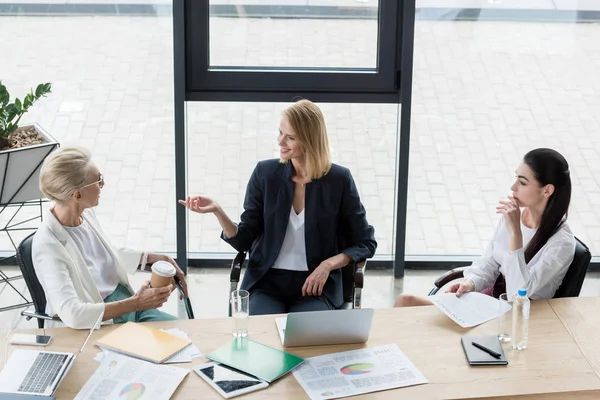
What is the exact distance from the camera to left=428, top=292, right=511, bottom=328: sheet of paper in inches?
131

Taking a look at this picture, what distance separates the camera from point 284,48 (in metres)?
4.98

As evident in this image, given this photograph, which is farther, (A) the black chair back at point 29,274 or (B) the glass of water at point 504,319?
(A) the black chair back at point 29,274

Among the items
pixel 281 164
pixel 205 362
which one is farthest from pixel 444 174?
pixel 205 362

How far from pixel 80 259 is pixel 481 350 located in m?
1.59

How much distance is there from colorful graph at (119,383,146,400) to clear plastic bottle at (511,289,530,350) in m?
1.32

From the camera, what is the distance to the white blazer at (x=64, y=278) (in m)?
3.19

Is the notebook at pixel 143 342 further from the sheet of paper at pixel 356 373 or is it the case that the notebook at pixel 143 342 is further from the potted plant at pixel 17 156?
the potted plant at pixel 17 156

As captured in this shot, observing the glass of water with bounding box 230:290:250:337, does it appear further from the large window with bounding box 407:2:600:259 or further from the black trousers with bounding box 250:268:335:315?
the large window with bounding box 407:2:600:259

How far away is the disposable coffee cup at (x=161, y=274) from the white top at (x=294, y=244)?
762 millimetres

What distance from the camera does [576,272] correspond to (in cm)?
356

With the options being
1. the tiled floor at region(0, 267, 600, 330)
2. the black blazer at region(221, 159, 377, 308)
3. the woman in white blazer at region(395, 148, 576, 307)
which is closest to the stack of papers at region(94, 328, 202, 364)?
the black blazer at region(221, 159, 377, 308)

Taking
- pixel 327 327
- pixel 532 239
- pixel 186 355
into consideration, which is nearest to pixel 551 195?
pixel 532 239

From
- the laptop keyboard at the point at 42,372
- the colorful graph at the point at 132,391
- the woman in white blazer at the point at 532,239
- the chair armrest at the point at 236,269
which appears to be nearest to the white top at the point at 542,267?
the woman in white blazer at the point at 532,239

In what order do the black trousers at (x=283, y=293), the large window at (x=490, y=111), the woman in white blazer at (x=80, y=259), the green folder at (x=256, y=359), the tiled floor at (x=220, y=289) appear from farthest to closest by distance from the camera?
the large window at (x=490, y=111) → the tiled floor at (x=220, y=289) → the black trousers at (x=283, y=293) → the woman in white blazer at (x=80, y=259) → the green folder at (x=256, y=359)
